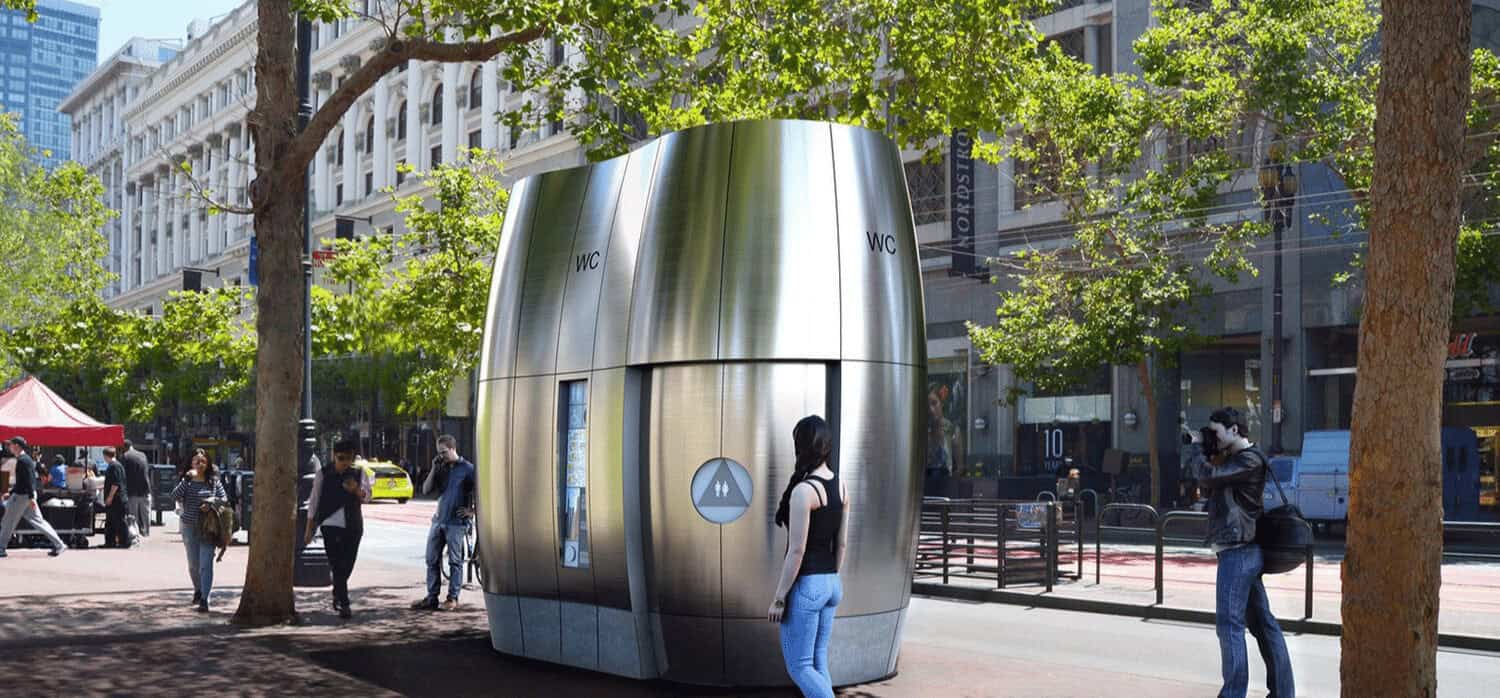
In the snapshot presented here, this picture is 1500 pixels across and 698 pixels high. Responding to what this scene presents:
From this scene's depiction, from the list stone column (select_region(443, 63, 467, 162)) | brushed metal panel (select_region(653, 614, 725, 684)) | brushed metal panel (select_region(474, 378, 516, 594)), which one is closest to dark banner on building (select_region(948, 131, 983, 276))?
stone column (select_region(443, 63, 467, 162))

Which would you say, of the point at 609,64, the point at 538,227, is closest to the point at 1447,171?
the point at 538,227

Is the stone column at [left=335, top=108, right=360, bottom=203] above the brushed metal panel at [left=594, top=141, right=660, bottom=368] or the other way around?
above

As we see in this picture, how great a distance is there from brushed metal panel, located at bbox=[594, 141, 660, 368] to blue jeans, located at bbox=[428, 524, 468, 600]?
5.19 m

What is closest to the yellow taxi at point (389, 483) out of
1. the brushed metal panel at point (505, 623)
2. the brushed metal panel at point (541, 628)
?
the brushed metal panel at point (505, 623)

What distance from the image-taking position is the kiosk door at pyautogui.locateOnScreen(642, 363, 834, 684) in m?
9.25

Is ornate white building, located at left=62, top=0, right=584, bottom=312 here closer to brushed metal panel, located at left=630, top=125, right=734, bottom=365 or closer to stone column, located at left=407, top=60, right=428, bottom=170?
stone column, located at left=407, top=60, right=428, bottom=170

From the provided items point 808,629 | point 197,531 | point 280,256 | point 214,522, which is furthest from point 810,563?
point 197,531

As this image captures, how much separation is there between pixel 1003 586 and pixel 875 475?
8.03m

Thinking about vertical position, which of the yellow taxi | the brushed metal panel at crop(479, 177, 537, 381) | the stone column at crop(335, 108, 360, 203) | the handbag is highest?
the stone column at crop(335, 108, 360, 203)

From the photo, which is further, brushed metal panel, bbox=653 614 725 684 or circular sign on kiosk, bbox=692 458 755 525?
brushed metal panel, bbox=653 614 725 684

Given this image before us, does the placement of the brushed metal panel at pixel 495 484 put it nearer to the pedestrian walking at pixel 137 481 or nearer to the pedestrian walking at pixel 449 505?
the pedestrian walking at pixel 449 505

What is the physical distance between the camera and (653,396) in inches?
380

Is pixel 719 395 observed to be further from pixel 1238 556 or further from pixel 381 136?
pixel 381 136

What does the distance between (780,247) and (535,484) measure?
2547 millimetres
